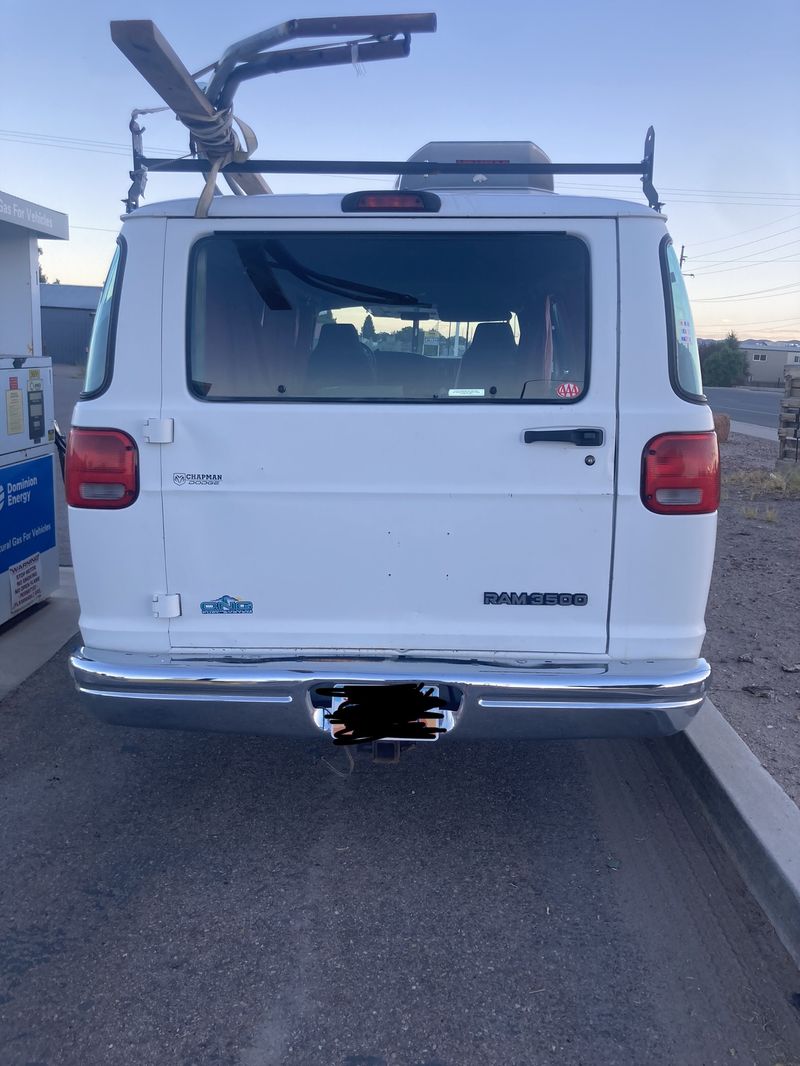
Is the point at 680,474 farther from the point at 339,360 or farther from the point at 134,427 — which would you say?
the point at 134,427

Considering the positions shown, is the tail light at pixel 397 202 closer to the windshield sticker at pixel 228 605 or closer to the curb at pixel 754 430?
the windshield sticker at pixel 228 605

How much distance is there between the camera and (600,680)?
10.4ft

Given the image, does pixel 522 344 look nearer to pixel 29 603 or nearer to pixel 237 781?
pixel 237 781

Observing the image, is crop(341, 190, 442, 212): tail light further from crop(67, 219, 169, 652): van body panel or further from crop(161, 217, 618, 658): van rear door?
crop(67, 219, 169, 652): van body panel

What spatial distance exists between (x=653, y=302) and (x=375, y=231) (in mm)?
957

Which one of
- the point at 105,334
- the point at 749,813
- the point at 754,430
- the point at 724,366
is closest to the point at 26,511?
the point at 105,334

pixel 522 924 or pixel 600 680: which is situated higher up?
pixel 600 680

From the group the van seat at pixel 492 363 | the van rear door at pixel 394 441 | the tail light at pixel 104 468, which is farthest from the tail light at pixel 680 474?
the tail light at pixel 104 468

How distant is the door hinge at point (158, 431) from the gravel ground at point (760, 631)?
2.76 metres

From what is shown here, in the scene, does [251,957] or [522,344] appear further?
[522,344]

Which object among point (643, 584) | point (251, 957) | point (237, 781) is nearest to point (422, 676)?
point (643, 584)

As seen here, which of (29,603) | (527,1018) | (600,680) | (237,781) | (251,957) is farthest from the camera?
(29,603)

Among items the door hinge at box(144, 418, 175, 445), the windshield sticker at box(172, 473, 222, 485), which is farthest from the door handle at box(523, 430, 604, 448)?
the door hinge at box(144, 418, 175, 445)

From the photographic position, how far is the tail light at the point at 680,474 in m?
3.11
